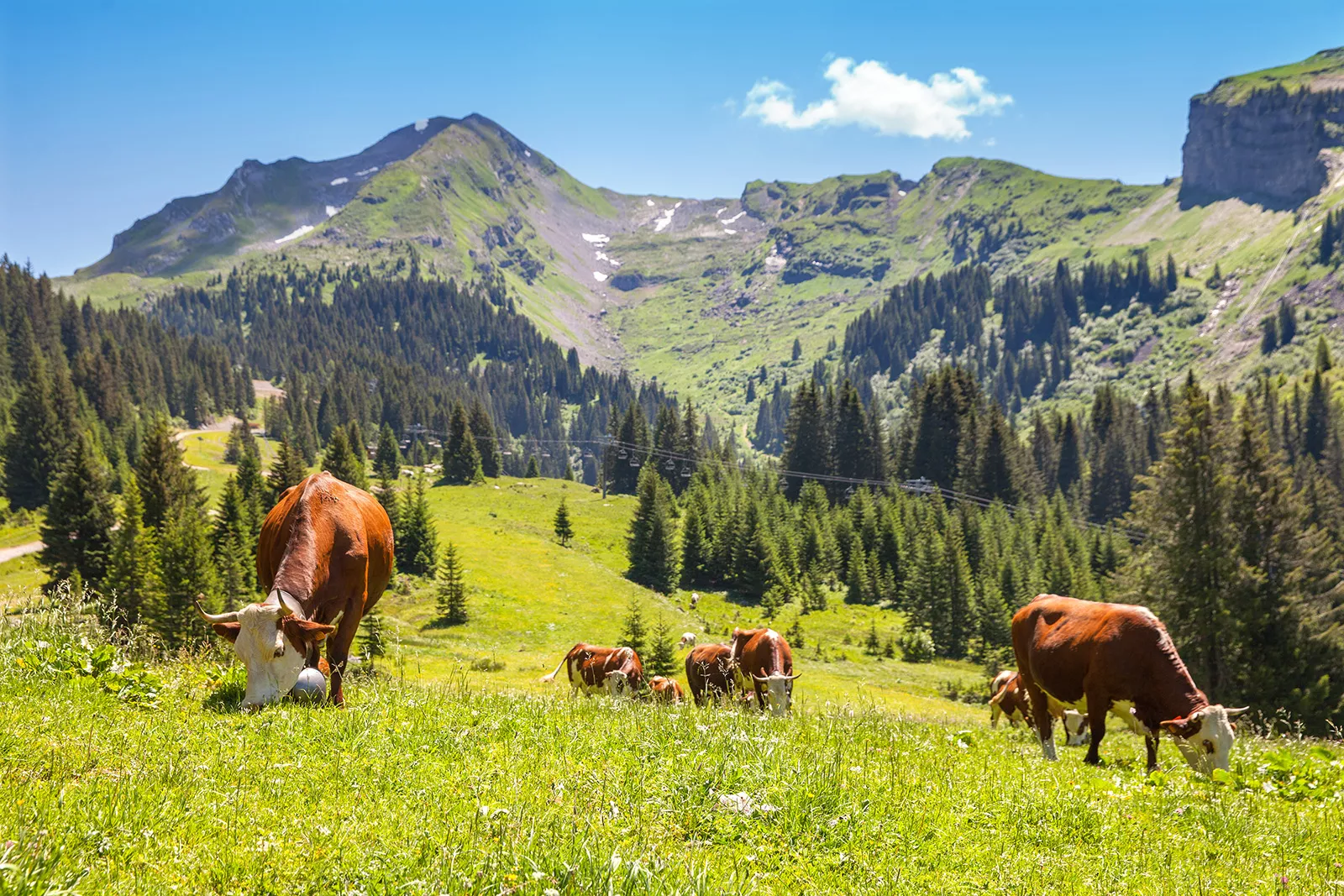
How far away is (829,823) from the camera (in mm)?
6930

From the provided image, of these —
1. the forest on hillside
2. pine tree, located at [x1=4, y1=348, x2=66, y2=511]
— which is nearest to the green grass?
the forest on hillside

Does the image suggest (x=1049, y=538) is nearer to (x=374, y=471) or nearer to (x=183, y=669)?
(x=183, y=669)

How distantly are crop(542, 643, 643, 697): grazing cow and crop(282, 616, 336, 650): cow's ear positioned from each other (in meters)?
16.4

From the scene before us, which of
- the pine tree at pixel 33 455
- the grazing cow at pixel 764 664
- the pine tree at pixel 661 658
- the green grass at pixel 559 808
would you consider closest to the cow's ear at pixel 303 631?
the green grass at pixel 559 808

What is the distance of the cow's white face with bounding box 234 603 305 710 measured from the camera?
10.5m

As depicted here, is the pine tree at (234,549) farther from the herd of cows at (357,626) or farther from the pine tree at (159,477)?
the herd of cows at (357,626)

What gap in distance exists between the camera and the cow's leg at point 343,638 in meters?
11.7

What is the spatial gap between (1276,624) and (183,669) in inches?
1771

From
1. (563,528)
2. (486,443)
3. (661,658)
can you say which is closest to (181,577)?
(661,658)

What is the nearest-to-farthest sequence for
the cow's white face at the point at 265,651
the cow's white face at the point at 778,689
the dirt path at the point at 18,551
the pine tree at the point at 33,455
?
the cow's white face at the point at 265,651
the cow's white face at the point at 778,689
the dirt path at the point at 18,551
the pine tree at the point at 33,455

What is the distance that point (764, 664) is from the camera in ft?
70.0

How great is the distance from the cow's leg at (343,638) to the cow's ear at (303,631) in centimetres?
63

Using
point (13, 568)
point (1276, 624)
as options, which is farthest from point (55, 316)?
point (1276, 624)

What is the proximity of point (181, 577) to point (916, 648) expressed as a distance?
5590cm
